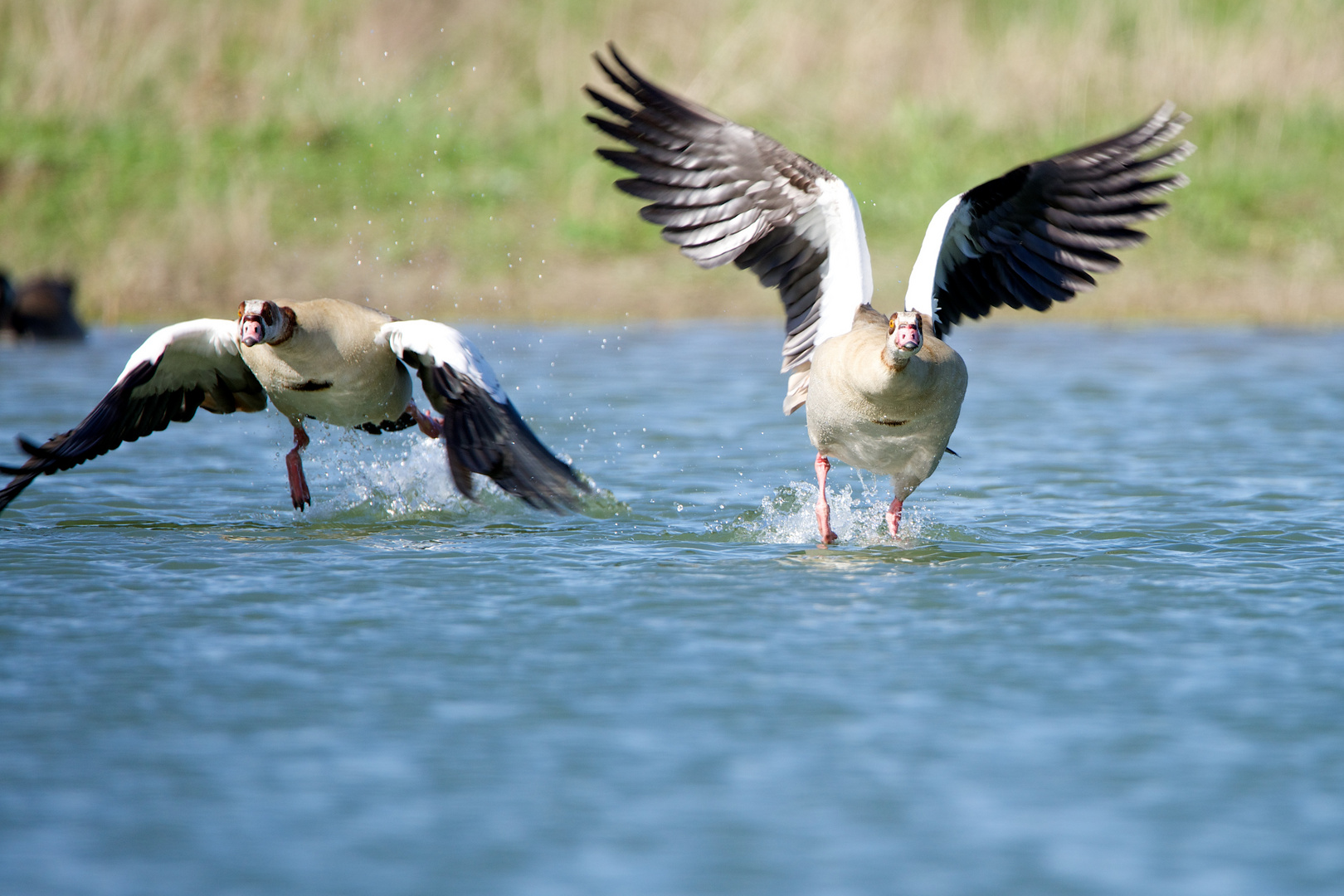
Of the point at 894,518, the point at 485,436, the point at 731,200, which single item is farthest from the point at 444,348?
the point at 894,518

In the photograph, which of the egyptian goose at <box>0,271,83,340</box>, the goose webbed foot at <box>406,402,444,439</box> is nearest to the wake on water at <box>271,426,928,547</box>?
the goose webbed foot at <box>406,402,444,439</box>

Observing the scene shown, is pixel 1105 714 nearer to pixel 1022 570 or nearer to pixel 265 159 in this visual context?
pixel 1022 570

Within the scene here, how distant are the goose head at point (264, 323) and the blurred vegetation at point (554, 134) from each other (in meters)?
8.58

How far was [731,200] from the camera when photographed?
8055mm

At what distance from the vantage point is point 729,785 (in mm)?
4395

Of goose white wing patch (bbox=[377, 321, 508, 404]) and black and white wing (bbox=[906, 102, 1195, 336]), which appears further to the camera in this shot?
black and white wing (bbox=[906, 102, 1195, 336])

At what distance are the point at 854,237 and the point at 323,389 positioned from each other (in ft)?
8.70

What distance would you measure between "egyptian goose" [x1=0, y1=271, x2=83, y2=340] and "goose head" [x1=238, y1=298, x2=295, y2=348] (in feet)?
25.8

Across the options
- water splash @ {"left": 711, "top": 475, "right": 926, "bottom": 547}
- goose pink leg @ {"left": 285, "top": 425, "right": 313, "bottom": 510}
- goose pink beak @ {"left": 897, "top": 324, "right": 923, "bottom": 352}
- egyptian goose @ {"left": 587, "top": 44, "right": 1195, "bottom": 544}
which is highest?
egyptian goose @ {"left": 587, "top": 44, "right": 1195, "bottom": 544}

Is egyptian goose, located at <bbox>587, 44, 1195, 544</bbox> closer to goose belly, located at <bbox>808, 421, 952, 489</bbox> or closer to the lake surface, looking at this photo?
goose belly, located at <bbox>808, 421, 952, 489</bbox>

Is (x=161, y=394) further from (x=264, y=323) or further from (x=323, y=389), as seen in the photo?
(x=264, y=323)

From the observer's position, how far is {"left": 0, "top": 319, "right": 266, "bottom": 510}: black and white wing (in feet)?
24.0

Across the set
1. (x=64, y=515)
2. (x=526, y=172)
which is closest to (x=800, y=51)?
(x=526, y=172)

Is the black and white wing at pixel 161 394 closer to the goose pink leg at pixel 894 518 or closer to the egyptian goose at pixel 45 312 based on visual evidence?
the goose pink leg at pixel 894 518
